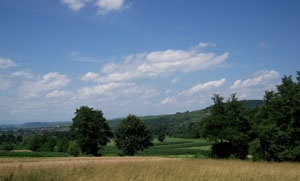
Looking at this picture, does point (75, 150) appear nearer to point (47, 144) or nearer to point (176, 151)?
point (176, 151)

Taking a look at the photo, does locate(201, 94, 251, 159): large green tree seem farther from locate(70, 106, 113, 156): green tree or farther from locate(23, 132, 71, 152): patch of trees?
locate(23, 132, 71, 152): patch of trees

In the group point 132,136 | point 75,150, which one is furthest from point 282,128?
point 75,150

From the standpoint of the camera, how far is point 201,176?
9859 millimetres

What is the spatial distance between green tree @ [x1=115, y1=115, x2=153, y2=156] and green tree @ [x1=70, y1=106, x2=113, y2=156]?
3658 mm

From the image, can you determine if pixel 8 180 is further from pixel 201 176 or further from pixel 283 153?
pixel 283 153

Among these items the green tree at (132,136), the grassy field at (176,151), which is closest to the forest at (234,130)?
the green tree at (132,136)

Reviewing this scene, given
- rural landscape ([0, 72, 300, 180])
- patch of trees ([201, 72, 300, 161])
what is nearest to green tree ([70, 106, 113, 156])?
rural landscape ([0, 72, 300, 180])

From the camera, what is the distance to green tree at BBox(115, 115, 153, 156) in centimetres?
8450

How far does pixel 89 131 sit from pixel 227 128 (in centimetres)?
3569

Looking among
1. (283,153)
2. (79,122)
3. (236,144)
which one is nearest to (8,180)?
(283,153)

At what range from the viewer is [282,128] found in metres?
39.7

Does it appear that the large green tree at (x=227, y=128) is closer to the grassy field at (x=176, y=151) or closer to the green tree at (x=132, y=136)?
the grassy field at (x=176, y=151)

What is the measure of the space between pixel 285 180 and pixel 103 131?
7444cm

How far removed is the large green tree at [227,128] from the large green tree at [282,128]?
14981 mm
